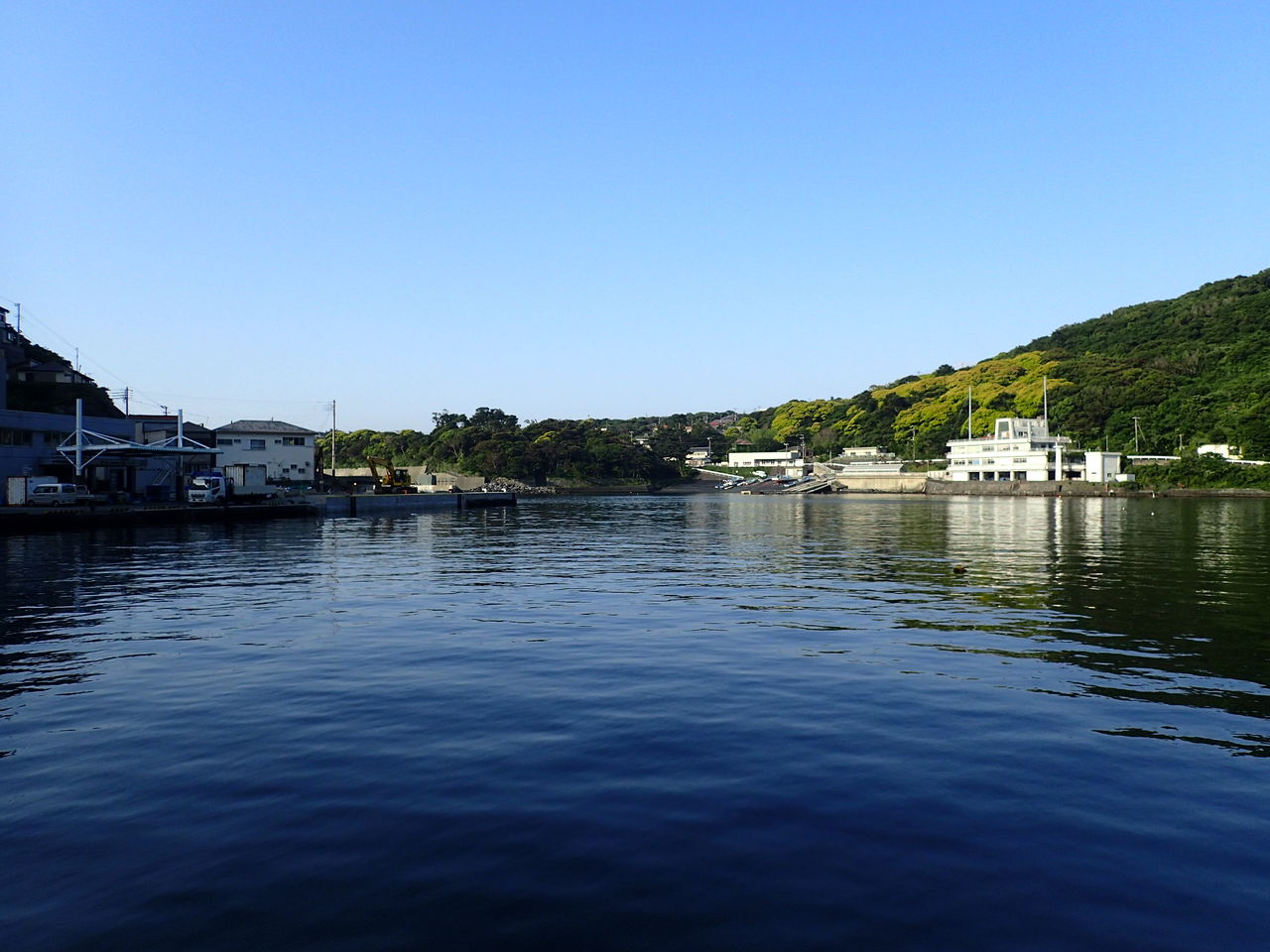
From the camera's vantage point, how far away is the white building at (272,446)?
107 meters

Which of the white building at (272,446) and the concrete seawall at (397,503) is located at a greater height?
the white building at (272,446)

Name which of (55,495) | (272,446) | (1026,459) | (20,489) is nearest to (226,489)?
(55,495)

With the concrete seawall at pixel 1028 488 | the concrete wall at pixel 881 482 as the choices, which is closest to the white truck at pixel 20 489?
the concrete seawall at pixel 1028 488

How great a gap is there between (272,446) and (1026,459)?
443 ft

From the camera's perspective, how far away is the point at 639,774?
33.9 feet

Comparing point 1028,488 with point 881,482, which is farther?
point 881,482

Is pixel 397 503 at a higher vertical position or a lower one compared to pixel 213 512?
lower

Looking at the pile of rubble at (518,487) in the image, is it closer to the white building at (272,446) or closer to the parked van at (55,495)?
the white building at (272,446)

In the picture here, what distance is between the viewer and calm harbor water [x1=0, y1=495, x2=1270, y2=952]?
6832 mm

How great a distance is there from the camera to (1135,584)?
96.2ft

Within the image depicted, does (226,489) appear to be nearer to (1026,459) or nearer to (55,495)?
(55,495)

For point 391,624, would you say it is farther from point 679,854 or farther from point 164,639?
point 679,854

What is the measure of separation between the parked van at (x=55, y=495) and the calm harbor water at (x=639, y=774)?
4975cm

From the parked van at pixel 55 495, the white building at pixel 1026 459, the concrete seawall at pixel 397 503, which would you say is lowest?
the concrete seawall at pixel 397 503
